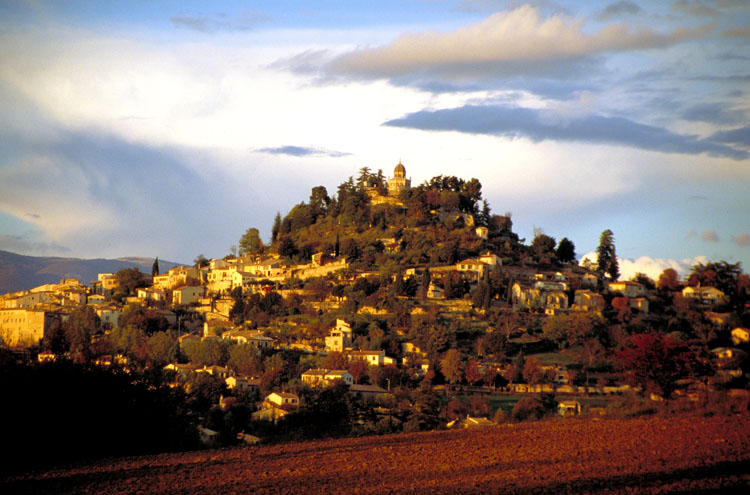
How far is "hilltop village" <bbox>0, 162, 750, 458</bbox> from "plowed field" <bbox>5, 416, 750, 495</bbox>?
11.4ft

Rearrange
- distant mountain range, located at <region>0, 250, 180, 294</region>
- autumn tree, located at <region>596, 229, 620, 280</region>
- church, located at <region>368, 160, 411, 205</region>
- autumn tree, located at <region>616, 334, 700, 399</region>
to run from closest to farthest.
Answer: autumn tree, located at <region>616, 334, 700, 399</region>
autumn tree, located at <region>596, 229, 620, 280</region>
church, located at <region>368, 160, 411, 205</region>
distant mountain range, located at <region>0, 250, 180, 294</region>

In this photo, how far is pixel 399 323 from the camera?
4834cm

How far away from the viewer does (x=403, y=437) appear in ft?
50.1

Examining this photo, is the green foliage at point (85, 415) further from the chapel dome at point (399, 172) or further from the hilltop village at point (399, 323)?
the chapel dome at point (399, 172)

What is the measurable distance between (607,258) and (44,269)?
222 ft

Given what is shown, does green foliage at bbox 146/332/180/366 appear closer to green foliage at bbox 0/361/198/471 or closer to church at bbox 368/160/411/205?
green foliage at bbox 0/361/198/471

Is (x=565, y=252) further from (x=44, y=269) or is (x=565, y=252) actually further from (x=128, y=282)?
(x=44, y=269)

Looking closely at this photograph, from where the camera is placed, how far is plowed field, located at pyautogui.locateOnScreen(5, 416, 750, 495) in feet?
35.4

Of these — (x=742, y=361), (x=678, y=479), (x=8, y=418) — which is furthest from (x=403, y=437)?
(x=742, y=361)

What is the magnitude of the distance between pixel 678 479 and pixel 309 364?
1251 inches

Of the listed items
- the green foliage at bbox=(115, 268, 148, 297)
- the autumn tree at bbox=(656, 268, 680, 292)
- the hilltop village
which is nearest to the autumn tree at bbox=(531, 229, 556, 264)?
the hilltop village

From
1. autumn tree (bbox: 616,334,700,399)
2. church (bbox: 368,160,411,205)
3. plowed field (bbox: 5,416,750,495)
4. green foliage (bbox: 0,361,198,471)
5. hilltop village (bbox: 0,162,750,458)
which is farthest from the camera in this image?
church (bbox: 368,160,411,205)

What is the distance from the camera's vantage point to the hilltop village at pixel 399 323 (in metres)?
22.4

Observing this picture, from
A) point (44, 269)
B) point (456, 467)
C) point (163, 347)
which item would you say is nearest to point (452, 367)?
point (163, 347)
